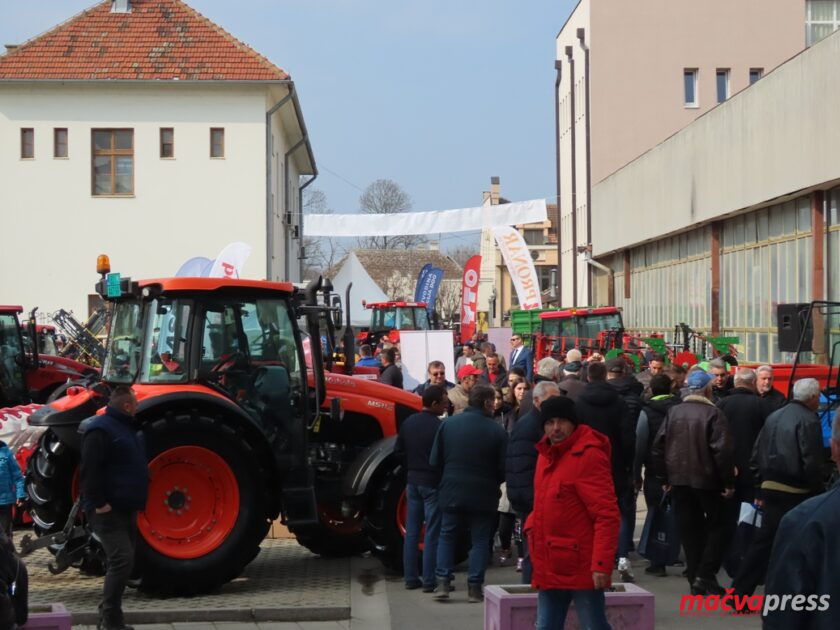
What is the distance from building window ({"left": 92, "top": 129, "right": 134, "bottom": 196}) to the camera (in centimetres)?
3703

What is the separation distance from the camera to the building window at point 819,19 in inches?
2076

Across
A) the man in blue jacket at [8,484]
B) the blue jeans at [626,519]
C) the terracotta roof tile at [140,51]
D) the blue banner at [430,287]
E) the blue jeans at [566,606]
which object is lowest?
the blue jeans at [626,519]

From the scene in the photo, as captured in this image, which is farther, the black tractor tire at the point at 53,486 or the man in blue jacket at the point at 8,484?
the black tractor tire at the point at 53,486

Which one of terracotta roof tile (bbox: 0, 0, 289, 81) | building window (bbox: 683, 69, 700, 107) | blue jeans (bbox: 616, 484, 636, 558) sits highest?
building window (bbox: 683, 69, 700, 107)

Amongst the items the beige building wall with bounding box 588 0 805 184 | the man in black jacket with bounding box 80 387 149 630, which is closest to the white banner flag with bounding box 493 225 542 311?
the beige building wall with bounding box 588 0 805 184

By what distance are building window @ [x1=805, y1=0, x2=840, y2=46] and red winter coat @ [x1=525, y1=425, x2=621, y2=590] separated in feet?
162

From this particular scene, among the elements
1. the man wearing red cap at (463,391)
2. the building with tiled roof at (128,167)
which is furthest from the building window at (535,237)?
the man wearing red cap at (463,391)

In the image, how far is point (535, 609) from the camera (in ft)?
24.5

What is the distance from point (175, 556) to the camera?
1009 centimetres

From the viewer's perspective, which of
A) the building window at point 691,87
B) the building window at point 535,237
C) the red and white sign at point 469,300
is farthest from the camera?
the building window at point 535,237

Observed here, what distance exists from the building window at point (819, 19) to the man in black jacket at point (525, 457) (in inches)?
1822

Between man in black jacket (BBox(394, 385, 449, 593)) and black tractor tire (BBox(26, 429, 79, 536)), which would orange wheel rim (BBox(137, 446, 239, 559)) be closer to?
black tractor tire (BBox(26, 429, 79, 536))

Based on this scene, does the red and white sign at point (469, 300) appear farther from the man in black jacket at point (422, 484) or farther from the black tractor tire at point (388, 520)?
the man in black jacket at point (422, 484)

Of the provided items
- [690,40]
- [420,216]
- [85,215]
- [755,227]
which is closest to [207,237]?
[85,215]
